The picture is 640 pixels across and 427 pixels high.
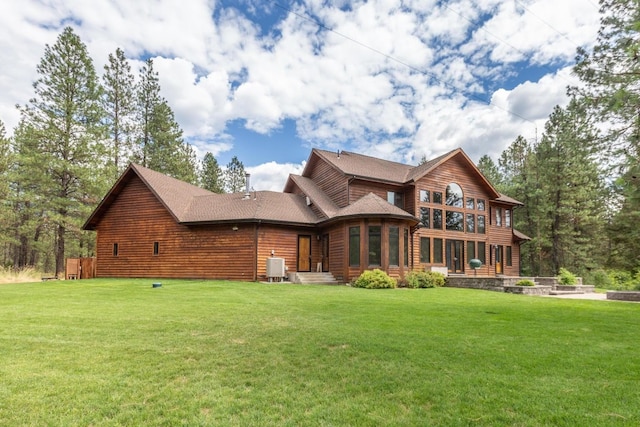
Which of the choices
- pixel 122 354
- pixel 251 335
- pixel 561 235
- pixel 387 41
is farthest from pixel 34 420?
pixel 561 235

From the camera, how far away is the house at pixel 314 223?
1620 centimetres

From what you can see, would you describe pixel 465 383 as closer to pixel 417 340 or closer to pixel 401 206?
pixel 417 340

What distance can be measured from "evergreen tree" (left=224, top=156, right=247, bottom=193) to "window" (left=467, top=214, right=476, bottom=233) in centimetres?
2817

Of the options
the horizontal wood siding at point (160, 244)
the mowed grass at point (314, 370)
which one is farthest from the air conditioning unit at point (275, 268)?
the mowed grass at point (314, 370)

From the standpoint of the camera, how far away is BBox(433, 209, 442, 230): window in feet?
66.9

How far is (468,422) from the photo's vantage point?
2.76 m

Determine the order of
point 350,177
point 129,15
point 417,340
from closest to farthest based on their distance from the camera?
point 417,340
point 129,15
point 350,177

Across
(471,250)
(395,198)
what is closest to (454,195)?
(471,250)

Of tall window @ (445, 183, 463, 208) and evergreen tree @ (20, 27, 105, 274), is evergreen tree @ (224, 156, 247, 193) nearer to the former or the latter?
evergreen tree @ (20, 27, 105, 274)

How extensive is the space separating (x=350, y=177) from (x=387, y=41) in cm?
848

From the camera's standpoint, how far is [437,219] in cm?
2052

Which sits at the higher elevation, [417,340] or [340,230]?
[340,230]

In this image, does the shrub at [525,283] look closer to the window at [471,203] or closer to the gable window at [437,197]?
the gable window at [437,197]

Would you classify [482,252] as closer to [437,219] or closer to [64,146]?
[437,219]
